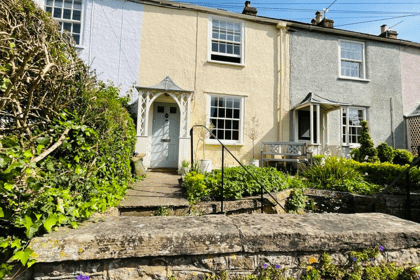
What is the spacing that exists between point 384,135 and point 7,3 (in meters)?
11.9

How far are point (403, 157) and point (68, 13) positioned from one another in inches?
502

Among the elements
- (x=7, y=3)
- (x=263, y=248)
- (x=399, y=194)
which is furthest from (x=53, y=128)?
(x=399, y=194)

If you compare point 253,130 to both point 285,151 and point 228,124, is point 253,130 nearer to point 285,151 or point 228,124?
point 228,124

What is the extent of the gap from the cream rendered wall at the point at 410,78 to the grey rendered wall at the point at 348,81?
0.31 m

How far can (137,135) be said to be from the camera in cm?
652

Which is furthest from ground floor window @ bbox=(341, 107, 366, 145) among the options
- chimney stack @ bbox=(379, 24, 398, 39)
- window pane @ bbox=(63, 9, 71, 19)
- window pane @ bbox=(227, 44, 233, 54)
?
window pane @ bbox=(63, 9, 71, 19)

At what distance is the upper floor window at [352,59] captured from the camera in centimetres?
925

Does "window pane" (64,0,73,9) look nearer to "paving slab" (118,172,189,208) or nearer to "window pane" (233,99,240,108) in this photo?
"window pane" (233,99,240,108)

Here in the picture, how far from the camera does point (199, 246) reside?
1469 millimetres

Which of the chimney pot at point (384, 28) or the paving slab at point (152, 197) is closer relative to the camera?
the paving slab at point (152, 197)

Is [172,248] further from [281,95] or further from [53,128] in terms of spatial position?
[281,95]

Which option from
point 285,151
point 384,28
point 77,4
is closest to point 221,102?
point 285,151

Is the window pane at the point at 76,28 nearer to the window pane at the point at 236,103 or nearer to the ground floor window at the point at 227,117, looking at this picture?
the ground floor window at the point at 227,117

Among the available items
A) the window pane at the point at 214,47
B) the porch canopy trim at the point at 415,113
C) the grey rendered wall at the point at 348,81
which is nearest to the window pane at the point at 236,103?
the window pane at the point at 214,47
